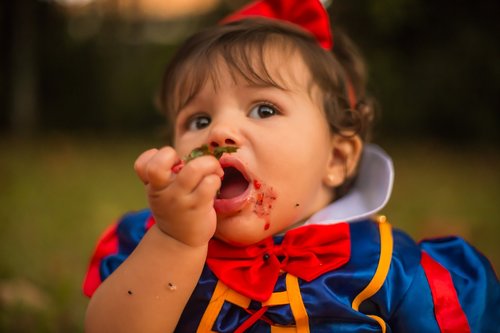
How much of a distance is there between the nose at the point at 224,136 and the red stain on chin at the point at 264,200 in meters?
0.11

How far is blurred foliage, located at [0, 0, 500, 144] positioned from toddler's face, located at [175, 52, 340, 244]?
4141mm

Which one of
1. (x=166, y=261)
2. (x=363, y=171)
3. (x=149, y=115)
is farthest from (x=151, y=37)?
(x=166, y=261)

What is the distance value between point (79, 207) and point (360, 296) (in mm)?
2686

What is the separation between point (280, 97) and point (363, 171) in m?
0.53

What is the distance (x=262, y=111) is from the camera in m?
1.41

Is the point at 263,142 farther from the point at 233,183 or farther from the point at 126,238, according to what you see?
the point at 126,238

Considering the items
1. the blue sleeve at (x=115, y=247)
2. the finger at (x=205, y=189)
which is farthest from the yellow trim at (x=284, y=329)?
the blue sleeve at (x=115, y=247)

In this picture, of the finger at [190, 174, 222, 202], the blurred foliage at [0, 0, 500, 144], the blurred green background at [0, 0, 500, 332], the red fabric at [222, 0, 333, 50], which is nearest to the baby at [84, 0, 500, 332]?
the finger at [190, 174, 222, 202]

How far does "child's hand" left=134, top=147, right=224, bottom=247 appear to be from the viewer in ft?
3.54

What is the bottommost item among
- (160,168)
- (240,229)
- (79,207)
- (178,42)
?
(178,42)

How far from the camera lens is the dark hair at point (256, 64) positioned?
145cm

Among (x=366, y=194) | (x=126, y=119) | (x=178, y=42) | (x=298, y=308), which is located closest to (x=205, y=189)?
(x=298, y=308)

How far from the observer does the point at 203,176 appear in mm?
1102

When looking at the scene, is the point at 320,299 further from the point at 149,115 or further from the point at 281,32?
the point at 149,115
